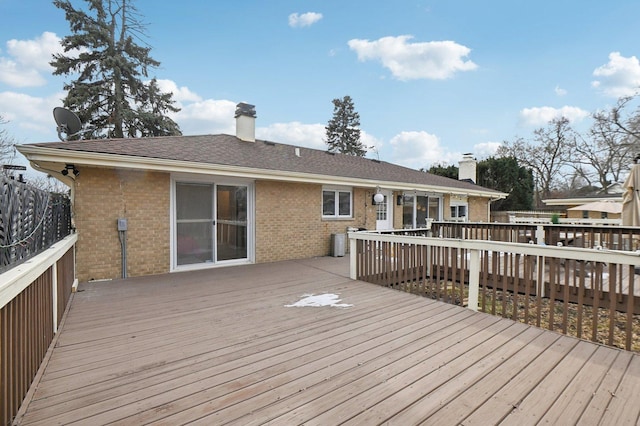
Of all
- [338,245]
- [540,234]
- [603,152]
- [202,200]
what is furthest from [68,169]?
[603,152]

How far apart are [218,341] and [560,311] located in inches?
219

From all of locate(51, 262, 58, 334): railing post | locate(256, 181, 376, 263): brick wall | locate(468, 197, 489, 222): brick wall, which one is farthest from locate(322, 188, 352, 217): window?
locate(468, 197, 489, 222): brick wall

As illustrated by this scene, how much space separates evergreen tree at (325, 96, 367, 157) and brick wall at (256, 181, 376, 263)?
2763 centimetres

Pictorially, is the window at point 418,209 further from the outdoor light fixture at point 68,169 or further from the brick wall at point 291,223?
the outdoor light fixture at point 68,169

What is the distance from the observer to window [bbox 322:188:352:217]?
30.5ft

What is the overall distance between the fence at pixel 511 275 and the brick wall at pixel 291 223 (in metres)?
2.86

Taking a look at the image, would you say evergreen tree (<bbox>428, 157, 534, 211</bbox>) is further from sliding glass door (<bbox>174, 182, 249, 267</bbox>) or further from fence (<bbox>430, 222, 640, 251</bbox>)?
sliding glass door (<bbox>174, 182, 249, 267</bbox>)

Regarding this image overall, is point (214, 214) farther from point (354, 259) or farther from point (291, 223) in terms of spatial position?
point (354, 259)

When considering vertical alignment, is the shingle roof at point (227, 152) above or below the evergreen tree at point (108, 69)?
below

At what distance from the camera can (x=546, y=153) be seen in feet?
87.6

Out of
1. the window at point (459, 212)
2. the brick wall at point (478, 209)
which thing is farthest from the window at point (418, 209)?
the brick wall at point (478, 209)

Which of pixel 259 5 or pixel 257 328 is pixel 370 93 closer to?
pixel 259 5

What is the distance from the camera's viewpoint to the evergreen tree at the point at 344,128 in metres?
35.9

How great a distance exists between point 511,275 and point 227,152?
6.96 meters
